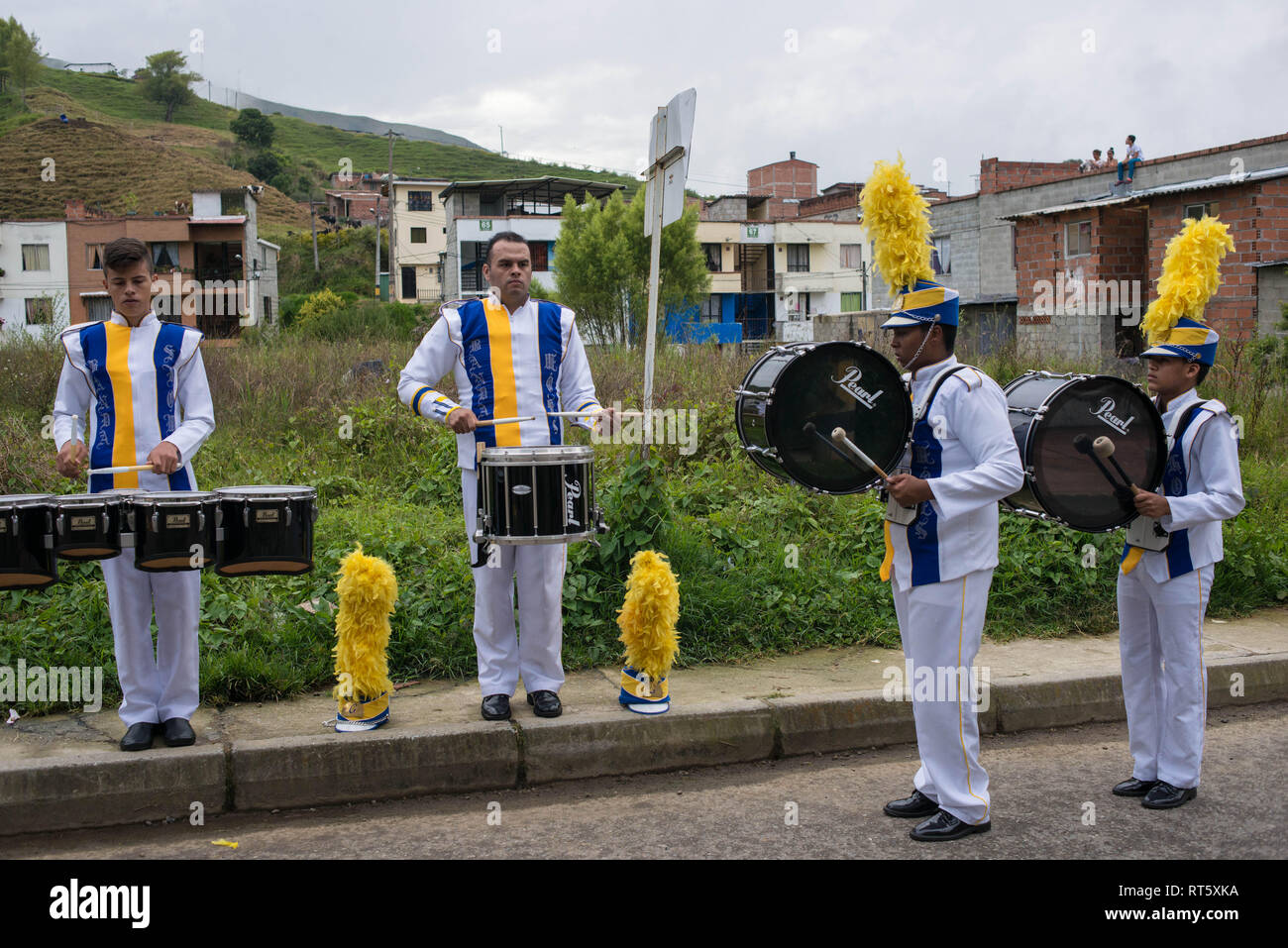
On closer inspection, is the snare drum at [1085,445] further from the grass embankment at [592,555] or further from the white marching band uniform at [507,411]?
the grass embankment at [592,555]

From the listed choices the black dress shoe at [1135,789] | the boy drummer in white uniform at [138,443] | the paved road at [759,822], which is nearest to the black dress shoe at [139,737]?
the boy drummer in white uniform at [138,443]

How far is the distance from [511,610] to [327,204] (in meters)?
102

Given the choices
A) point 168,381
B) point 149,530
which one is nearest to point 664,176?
point 168,381

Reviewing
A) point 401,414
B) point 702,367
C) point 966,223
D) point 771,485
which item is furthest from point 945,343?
point 966,223

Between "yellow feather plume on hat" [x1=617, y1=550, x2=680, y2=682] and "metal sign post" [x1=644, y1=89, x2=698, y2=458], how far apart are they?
118 cm

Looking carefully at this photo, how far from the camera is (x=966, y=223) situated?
156 feet

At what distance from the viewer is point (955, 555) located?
431 cm

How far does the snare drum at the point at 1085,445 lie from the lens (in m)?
4.66

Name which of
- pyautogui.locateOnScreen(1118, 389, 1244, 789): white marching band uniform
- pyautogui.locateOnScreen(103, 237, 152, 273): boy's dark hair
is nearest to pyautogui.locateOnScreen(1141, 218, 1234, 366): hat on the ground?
pyautogui.locateOnScreen(1118, 389, 1244, 789): white marching band uniform

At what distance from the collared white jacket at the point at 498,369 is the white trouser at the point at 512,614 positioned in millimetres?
337

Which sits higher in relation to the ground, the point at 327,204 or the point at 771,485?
the point at 327,204

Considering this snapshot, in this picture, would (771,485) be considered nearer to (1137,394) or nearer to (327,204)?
(1137,394)

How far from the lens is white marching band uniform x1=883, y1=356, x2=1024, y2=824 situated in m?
4.27

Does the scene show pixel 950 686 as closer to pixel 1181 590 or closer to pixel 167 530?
pixel 1181 590
